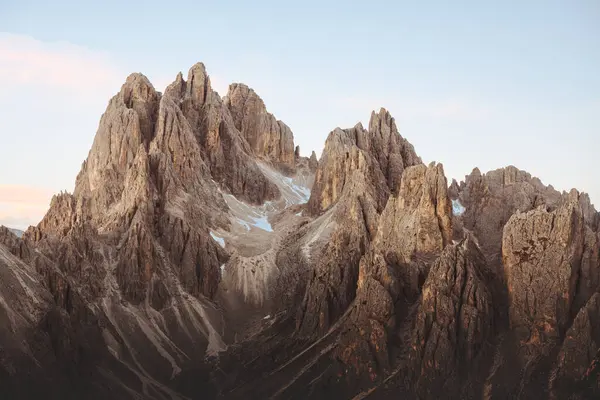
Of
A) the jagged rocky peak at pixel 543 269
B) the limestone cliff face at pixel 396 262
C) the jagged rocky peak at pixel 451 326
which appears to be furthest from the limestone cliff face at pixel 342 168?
the jagged rocky peak at pixel 543 269

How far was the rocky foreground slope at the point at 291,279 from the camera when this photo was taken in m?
118

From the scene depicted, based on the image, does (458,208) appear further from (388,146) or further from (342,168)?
(388,146)

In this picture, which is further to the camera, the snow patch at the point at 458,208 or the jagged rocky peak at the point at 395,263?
the snow patch at the point at 458,208

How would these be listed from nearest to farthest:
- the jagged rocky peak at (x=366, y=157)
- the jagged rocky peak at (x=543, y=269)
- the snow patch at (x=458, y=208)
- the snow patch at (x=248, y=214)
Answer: the jagged rocky peak at (x=543, y=269)
the snow patch at (x=458, y=208)
the jagged rocky peak at (x=366, y=157)
the snow patch at (x=248, y=214)

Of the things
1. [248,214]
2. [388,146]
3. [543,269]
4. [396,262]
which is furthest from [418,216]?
[248,214]

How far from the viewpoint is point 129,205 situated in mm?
164500

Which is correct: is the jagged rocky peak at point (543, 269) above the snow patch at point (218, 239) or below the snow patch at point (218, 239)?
below

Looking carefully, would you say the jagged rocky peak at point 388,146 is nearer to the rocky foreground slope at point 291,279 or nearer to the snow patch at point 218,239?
the rocky foreground slope at point 291,279

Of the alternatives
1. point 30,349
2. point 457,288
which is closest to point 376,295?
point 457,288

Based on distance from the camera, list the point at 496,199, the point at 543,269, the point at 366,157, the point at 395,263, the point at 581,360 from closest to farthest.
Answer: the point at 581,360 → the point at 543,269 → the point at 395,263 → the point at 496,199 → the point at 366,157

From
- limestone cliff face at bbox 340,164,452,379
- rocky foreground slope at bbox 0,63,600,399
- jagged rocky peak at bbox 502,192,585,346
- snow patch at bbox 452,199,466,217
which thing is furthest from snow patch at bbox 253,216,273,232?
jagged rocky peak at bbox 502,192,585,346

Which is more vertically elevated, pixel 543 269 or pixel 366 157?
pixel 366 157

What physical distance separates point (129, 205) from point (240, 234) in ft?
81.0

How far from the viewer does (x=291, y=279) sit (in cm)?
16338
